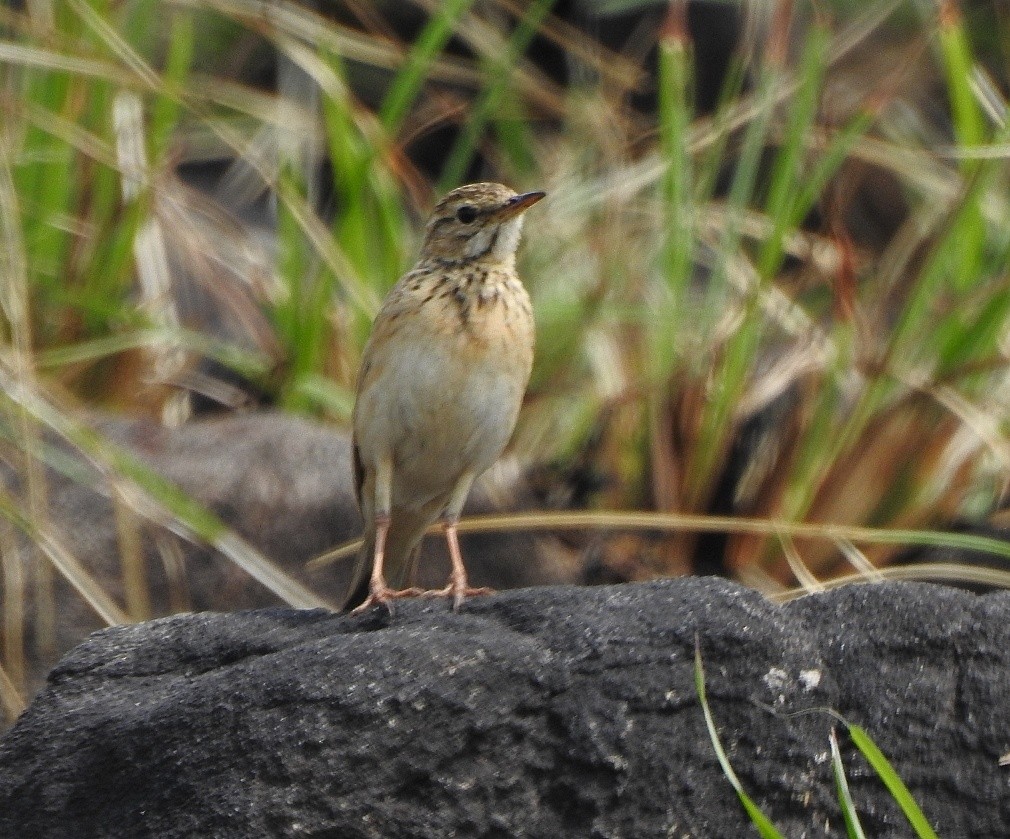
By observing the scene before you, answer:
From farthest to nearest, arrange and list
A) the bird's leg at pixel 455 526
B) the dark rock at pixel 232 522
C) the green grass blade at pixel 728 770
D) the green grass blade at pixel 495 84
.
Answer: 1. the green grass blade at pixel 495 84
2. the dark rock at pixel 232 522
3. the bird's leg at pixel 455 526
4. the green grass blade at pixel 728 770

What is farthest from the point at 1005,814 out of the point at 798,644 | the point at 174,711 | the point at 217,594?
the point at 217,594

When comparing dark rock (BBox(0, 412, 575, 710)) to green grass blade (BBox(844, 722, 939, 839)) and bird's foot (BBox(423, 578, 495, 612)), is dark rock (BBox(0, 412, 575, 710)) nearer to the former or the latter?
bird's foot (BBox(423, 578, 495, 612))

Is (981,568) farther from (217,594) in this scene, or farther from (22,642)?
(22,642)

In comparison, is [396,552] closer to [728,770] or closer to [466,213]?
[466,213]

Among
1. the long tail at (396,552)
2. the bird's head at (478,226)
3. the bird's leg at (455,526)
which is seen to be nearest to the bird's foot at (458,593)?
the bird's leg at (455,526)

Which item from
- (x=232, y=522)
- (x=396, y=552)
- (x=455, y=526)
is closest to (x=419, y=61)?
(x=232, y=522)

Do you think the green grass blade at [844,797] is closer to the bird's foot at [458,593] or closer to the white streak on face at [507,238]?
the bird's foot at [458,593]
